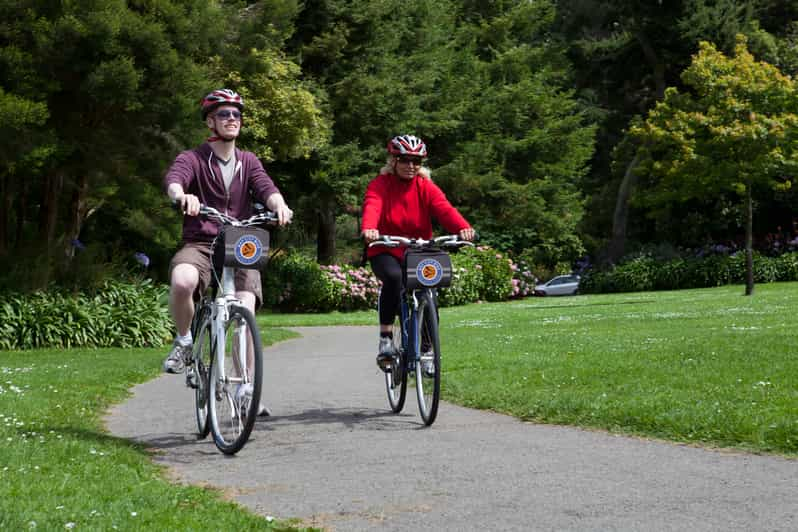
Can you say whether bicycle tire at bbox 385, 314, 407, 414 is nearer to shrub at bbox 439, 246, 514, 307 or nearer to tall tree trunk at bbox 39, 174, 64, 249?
tall tree trunk at bbox 39, 174, 64, 249

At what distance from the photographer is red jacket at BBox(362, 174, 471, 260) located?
289 inches

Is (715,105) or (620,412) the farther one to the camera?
(715,105)

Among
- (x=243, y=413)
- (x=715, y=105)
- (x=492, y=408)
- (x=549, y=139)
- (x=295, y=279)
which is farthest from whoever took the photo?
(x=549, y=139)

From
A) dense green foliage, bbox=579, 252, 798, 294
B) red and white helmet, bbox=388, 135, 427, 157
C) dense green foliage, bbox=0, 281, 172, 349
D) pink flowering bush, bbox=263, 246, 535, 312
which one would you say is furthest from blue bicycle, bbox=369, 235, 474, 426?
dense green foliage, bbox=579, 252, 798, 294

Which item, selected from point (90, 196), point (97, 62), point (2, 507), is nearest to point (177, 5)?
point (97, 62)

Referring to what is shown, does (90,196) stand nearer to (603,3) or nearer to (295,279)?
(295,279)

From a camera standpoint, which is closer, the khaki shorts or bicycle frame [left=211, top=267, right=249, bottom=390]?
bicycle frame [left=211, top=267, right=249, bottom=390]

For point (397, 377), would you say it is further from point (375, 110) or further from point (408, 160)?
point (375, 110)

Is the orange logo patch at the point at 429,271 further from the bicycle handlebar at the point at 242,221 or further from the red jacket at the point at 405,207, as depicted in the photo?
the bicycle handlebar at the point at 242,221

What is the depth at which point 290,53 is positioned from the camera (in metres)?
30.0

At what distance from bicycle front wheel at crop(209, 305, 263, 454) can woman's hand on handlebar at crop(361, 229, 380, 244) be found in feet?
4.06

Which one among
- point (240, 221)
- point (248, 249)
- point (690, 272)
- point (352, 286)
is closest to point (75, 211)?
point (352, 286)

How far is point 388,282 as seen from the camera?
7.30 m

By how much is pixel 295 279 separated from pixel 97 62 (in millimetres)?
14231
